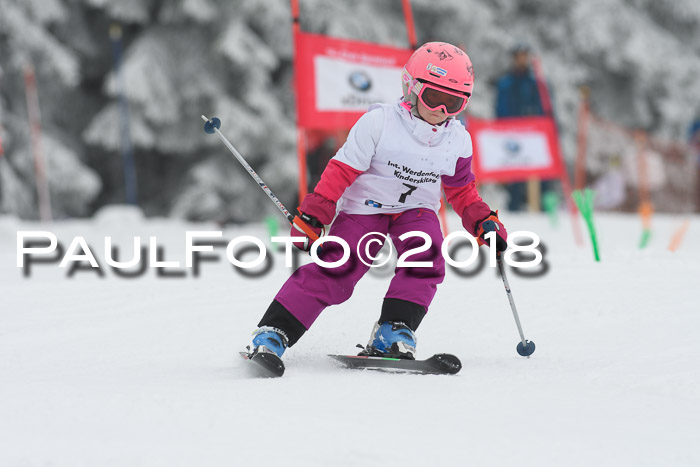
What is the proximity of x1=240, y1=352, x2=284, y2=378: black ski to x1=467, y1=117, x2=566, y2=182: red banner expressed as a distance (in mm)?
5258

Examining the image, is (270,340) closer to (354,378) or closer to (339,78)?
(354,378)

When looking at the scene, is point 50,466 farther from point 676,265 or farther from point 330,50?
point 330,50

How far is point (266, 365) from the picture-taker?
2.54 m

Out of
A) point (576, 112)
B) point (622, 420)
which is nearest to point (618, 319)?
point (622, 420)

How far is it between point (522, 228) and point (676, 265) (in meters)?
3.28

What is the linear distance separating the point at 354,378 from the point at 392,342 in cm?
31

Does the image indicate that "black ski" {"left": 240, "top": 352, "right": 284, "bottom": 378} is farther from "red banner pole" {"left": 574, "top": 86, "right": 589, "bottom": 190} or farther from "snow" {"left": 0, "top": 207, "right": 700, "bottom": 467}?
"red banner pole" {"left": 574, "top": 86, "right": 589, "bottom": 190}

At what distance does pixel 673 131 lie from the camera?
13.6 metres

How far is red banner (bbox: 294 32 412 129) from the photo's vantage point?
17.2 ft

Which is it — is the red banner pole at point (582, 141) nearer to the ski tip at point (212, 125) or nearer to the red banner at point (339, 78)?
the red banner at point (339, 78)

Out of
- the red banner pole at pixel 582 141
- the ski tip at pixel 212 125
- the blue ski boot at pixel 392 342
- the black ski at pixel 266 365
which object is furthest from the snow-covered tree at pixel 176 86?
the black ski at pixel 266 365

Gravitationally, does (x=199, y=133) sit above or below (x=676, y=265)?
above

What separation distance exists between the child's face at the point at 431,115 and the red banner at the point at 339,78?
7.91 ft

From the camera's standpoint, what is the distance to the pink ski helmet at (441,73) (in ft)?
9.25
